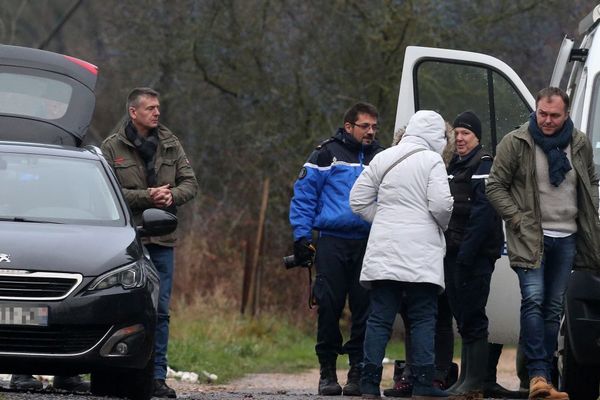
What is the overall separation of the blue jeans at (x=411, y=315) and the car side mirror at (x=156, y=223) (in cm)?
131

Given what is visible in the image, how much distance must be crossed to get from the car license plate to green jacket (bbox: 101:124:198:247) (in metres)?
2.05

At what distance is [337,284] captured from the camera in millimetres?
10336

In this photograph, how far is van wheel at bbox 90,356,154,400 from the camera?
8883 mm

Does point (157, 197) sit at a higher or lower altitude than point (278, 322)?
higher

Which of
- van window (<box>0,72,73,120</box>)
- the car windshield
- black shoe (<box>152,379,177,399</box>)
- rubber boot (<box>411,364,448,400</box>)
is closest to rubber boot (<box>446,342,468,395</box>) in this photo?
rubber boot (<box>411,364,448,400</box>)

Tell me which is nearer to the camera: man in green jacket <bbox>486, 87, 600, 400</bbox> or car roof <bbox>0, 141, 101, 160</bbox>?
man in green jacket <bbox>486, 87, 600, 400</bbox>

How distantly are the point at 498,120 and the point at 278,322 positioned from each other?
953 centimetres

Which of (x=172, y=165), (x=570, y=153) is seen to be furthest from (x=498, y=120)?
(x=172, y=165)

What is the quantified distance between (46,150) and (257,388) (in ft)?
13.8

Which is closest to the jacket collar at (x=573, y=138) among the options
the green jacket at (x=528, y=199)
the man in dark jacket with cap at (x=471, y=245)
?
the green jacket at (x=528, y=199)

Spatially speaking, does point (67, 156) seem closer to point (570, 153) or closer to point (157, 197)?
point (157, 197)

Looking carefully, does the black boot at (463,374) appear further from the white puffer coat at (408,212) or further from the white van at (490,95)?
the white puffer coat at (408,212)

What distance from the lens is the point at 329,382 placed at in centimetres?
1044

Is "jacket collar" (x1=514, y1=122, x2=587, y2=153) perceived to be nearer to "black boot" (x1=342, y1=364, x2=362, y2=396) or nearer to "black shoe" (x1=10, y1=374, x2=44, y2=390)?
"black boot" (x1=342, y1=364, x2=362, y2=396)
